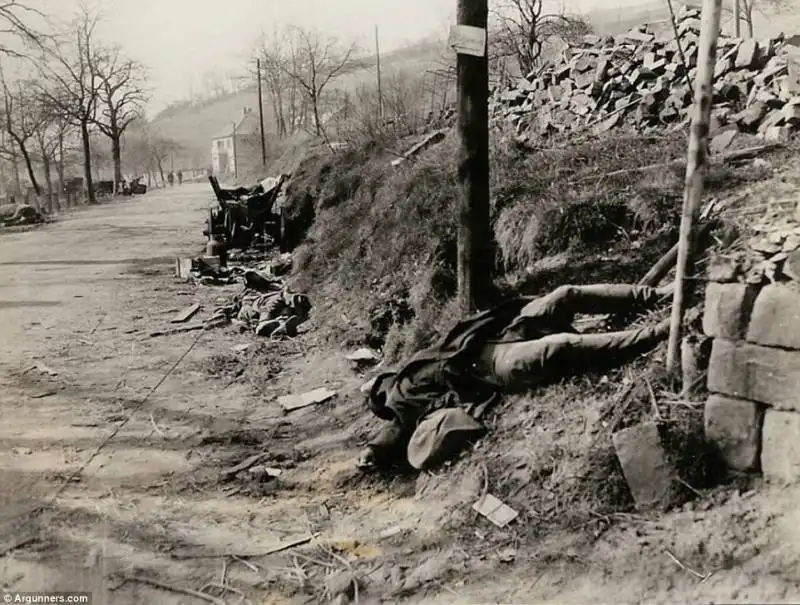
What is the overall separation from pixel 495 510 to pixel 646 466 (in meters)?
0.82

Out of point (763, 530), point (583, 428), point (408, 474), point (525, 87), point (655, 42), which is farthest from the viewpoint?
point (525, 87)

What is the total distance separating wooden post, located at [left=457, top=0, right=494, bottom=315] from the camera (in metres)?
4.71

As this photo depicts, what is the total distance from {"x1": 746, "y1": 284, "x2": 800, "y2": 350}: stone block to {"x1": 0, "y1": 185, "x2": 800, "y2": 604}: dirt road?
666 mm

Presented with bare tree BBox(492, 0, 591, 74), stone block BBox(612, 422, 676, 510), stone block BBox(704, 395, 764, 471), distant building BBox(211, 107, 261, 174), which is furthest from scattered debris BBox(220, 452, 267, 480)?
distant building BBox(211, 107, 261, 174)

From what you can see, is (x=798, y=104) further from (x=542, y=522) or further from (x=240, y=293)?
(x=240, y=293)

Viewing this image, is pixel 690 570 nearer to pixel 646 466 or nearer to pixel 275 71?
pixel 646 466

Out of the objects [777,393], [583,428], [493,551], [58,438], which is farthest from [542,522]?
[58,438]

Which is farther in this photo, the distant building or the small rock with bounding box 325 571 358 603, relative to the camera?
the distant building

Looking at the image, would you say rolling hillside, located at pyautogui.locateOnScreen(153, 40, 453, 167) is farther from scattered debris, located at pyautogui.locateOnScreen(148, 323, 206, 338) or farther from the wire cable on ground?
scattered debris, located at pyautogui.locateOnScreen(148, 323, 206, 338)

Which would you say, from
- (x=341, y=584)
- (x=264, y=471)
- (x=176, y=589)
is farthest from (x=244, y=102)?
(x=341, y=584)

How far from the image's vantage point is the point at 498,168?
7.56m

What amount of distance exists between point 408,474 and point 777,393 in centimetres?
220

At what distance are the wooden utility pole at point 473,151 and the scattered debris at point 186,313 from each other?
181 inches

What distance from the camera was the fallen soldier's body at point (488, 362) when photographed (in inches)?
159
